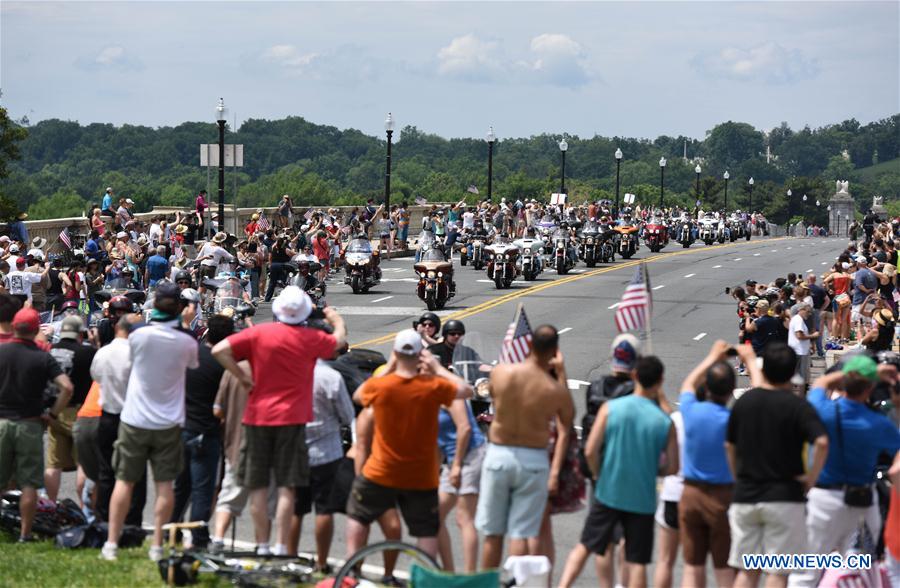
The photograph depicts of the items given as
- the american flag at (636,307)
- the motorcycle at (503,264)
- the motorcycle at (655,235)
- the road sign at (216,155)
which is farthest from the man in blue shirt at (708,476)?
the motorcycle at (655,235)

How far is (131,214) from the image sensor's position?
35312 millimetres

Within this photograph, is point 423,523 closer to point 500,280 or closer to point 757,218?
point 500,280

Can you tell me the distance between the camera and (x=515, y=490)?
8688 mm

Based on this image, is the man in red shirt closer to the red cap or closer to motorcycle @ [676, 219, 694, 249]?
the red cap

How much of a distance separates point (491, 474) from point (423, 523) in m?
0.61

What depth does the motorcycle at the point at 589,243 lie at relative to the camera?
4703cm

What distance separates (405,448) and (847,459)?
9.61 ft

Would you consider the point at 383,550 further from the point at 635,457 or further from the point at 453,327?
the point at 453,327

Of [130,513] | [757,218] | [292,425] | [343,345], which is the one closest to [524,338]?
[343,345]

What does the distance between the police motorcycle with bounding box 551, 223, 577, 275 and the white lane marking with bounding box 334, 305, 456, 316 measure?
11.9 meters

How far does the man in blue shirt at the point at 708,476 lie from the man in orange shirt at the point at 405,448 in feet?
5.33

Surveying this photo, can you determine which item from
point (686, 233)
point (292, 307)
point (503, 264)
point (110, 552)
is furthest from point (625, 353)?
point (686, 233)

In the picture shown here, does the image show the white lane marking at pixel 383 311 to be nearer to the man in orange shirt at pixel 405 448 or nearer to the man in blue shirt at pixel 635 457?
the man in orange shirt at pixel 405 448

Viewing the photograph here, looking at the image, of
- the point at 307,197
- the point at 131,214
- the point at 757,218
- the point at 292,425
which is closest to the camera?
the point at 292,425
